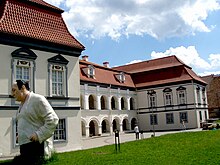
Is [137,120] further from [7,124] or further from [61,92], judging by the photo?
[7,124]

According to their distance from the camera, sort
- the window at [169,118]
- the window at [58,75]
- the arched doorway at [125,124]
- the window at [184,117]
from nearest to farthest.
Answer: the window at [58,75] < the window at [184,117] < the window at [169,118] < the arched doorway at [125,124]

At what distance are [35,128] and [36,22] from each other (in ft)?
50.1

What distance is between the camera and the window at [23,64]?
53.3 ft

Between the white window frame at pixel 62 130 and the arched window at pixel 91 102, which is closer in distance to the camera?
the white window frame at pixel 62 130

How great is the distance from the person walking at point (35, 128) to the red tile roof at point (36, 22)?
1307 cm

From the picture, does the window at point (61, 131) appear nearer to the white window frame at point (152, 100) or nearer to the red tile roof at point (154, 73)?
the red tile roof at point (154, 73)

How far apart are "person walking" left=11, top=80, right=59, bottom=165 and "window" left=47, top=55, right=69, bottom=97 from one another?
46.6 feet

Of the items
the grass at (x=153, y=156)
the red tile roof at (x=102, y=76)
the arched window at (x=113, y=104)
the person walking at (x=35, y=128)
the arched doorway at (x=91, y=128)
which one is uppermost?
the red tile roof at (x=102, y=76)

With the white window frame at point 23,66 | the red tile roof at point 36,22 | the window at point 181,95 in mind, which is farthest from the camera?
the window at point 181,95

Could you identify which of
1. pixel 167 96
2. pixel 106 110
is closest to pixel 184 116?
pixel 167 96

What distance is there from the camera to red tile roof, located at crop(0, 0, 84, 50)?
1647 cm

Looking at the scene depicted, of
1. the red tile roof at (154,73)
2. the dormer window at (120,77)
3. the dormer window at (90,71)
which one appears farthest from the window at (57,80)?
the dormer window at (120,77)

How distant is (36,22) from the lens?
1788cm

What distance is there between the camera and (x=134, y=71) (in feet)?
160
